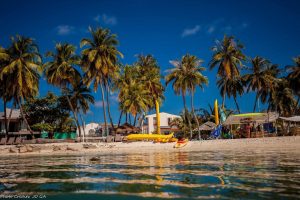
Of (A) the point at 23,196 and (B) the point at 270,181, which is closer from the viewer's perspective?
(A) the point at 23,196

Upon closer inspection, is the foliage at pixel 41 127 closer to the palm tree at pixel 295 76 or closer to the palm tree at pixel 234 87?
the palm tree at pixel 234 87

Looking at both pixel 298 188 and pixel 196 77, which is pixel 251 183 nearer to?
pixel 298 188

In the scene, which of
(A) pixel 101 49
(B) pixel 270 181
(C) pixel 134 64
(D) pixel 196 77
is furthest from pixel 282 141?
(C) pixel 134 64

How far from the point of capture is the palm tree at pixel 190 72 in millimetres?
43256

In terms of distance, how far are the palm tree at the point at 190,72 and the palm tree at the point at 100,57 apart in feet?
30.5

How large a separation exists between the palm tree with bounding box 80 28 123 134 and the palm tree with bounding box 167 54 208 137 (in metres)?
9.31

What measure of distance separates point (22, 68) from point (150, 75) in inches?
809

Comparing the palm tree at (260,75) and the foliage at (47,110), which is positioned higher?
the palm tree at (260,75)

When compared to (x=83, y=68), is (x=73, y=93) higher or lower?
lower

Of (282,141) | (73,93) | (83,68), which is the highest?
(83,68)

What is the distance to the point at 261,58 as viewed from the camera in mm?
47656

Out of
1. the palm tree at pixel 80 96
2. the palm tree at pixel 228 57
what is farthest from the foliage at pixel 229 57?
the palm tree at pixel 80 96

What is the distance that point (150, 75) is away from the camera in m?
49.1

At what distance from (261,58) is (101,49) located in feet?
84.1
